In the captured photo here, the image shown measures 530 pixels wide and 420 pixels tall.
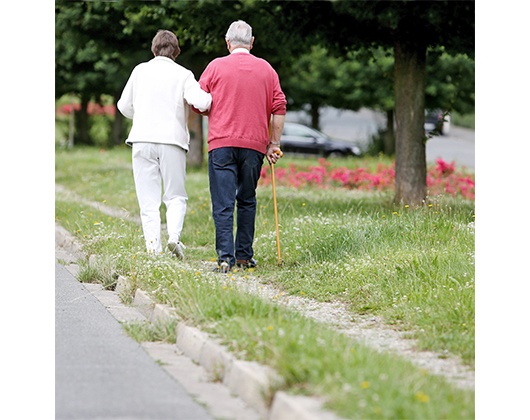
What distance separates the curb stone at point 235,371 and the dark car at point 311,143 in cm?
3014

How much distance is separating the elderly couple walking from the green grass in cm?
41

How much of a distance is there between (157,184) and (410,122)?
18.2 feet

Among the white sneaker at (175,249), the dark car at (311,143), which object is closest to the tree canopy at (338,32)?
the white sneaker at (175,249)

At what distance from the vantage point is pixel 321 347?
17.4 ft

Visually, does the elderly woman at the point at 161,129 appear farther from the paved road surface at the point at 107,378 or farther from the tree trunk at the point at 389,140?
the tree trunk at the point at 389,140

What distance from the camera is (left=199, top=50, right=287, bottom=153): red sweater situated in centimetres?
906

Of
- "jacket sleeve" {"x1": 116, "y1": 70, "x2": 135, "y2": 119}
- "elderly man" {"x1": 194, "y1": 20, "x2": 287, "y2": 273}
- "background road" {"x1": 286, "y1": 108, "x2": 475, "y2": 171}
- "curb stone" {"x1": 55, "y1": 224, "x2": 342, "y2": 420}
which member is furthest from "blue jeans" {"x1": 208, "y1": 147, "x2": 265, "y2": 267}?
"background road" {"x1": 286, "y1": 108, "x2": 475, "y2": 171}

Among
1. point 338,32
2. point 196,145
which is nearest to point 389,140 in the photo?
point 196,145

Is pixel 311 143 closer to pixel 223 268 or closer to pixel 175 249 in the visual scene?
pixel 175 249

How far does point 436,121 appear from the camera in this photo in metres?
30.3

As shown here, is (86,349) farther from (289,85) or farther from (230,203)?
(289,85)

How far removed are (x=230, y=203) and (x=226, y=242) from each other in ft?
1.14

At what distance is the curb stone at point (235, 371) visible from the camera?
4.57 metres
